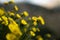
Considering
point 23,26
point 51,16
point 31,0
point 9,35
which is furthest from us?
point 31,0

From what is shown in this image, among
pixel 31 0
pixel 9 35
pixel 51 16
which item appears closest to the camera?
pixel 9 35

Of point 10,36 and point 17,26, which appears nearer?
point 10,36

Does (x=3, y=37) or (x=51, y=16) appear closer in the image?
(x=3, y=37)

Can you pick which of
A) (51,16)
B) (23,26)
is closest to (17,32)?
(23,26)

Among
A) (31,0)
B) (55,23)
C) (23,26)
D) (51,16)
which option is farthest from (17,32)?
(31,0)

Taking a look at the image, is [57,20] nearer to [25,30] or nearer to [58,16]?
[58,16]

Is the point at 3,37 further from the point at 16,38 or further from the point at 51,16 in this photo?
the point at 51,16

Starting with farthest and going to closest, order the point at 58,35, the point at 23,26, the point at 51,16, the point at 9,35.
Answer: the point at 51,16, the point at 58,35, the point at 23,26, the point at 9,35

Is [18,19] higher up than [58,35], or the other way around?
[18,19]

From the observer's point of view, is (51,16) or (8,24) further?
(51,16)
